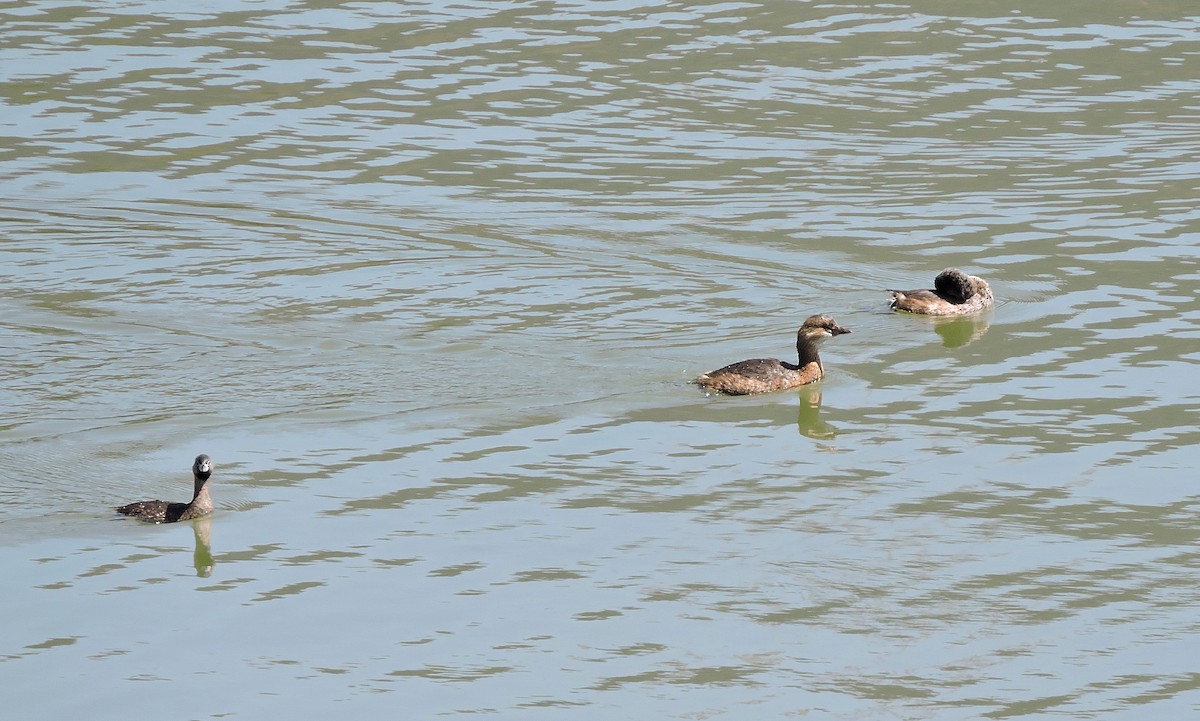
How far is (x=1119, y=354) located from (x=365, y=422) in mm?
6367

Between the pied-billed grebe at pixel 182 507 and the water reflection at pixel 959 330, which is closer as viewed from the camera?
the pied-billed grebe at pixel 182 507

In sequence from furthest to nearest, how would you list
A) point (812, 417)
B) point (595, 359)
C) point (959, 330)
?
point (959, 330) → point (595, 359) → point (812, 417)

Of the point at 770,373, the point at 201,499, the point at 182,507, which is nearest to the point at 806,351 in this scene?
the point at 770,373

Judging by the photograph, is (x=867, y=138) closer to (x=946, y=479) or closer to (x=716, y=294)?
(x=716, y=294)

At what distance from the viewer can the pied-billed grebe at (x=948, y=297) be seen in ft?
56.3

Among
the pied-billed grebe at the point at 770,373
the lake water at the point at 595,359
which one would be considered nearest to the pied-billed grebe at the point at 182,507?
the lake water at the point at 595,359

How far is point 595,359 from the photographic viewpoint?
51.6 ft

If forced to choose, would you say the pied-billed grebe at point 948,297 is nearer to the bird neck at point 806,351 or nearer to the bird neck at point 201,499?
the bird neck at point 806,351

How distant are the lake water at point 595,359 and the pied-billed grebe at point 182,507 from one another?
0.19m

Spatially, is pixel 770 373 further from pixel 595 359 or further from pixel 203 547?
pixel 203 547

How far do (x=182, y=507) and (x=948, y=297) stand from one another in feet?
26.1

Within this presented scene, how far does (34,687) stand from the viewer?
32.6 feet

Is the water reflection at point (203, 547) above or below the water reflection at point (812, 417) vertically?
above

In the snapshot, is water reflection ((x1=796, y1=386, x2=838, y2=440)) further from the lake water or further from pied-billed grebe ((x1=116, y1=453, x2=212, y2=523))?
pied-billed grebe ((x1=116, y1=453, x2=212, y2=523))
